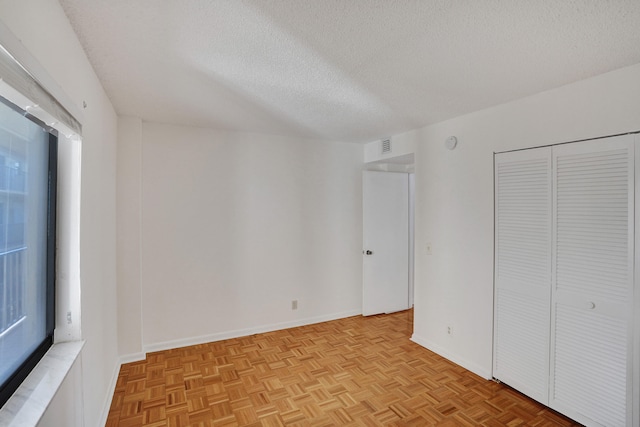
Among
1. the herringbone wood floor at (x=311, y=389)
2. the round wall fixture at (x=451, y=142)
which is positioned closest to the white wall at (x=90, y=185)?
the herringbone wood floor at (x=311, y=389)

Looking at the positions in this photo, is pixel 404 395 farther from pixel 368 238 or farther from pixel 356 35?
pixel 356 35

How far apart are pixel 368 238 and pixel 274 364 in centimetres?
212

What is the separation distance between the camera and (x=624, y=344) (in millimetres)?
2016

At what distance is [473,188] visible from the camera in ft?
9.80

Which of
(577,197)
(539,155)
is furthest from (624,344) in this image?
(539,155)

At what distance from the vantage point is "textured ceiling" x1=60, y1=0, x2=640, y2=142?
1437 millimetres

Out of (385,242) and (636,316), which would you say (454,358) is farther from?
(385,242)

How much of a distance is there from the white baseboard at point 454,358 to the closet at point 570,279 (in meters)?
0.12

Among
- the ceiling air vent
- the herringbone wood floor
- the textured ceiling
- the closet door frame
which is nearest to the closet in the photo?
the closet door frame

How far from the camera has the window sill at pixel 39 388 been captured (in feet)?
3.45

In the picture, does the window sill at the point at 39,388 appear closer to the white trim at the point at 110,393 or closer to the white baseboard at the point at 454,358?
the white trim at the point at 110,393

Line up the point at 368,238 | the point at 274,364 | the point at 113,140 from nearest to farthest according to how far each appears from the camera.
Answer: the point at 113,140
the point at 274,364
the point at 368,238

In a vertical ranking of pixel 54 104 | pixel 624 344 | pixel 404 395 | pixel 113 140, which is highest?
pixel 113 140

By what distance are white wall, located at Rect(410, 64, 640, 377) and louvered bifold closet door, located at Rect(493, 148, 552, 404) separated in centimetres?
9
